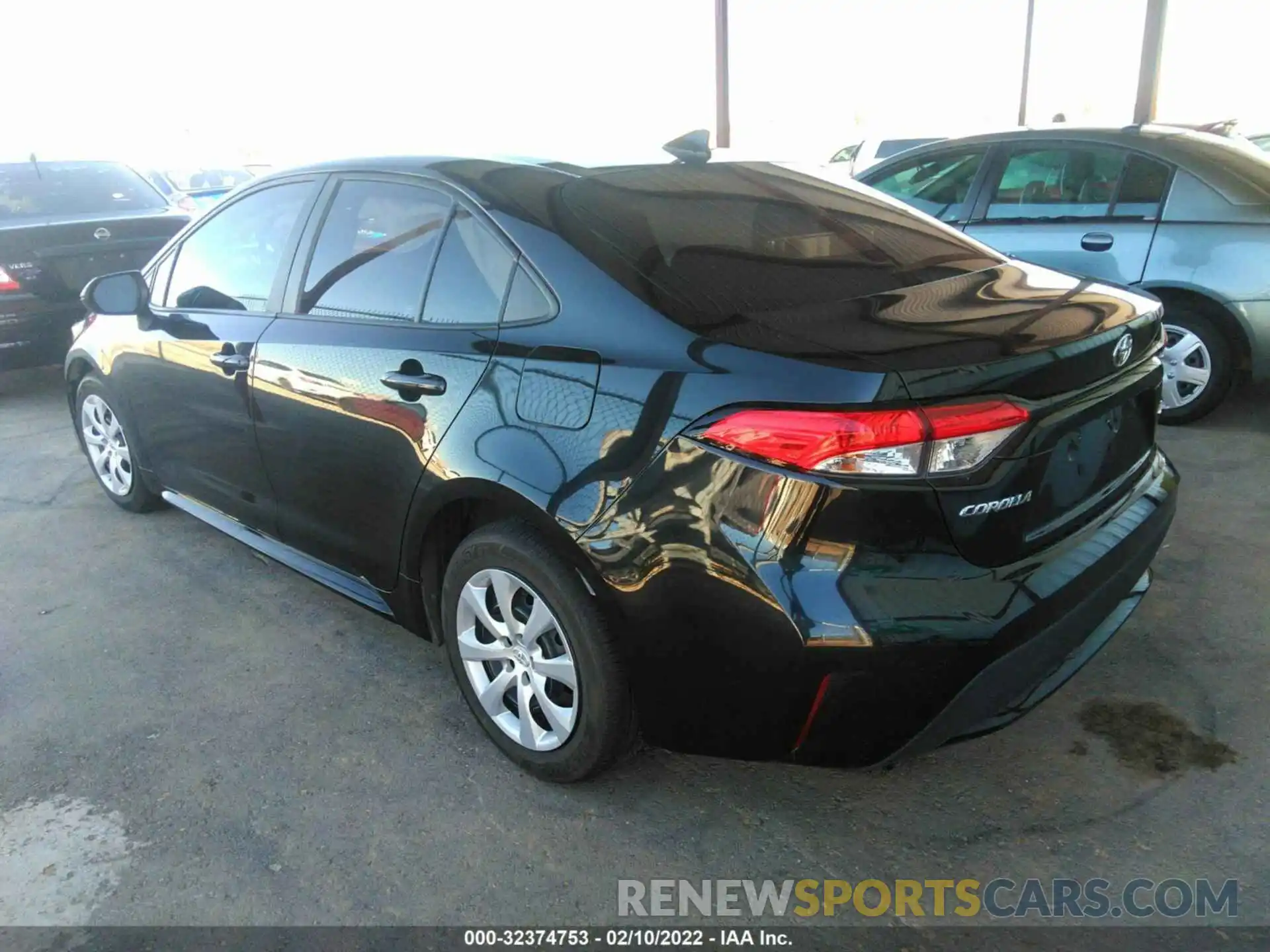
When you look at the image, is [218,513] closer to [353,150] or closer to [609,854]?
[353,150]

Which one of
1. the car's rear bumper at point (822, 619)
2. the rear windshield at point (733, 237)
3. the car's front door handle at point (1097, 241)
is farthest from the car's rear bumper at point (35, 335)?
the car's front door handle at point (1097, 241)

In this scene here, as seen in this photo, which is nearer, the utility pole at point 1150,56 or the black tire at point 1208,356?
the black tire at point 1208,356

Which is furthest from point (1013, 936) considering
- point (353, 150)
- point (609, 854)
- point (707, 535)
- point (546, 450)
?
point (353, 150)

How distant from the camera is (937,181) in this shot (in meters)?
5.68

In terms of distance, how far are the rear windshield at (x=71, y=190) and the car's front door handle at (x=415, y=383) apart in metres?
5.82

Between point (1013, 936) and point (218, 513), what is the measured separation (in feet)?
10.1

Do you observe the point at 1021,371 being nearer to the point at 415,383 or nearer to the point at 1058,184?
the point at 415,383

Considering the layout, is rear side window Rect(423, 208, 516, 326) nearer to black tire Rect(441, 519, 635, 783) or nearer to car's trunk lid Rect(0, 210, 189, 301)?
black tire Rect(441, 519, 635, 783)

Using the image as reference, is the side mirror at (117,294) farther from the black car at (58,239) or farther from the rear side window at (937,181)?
the rear side window at (937,181)

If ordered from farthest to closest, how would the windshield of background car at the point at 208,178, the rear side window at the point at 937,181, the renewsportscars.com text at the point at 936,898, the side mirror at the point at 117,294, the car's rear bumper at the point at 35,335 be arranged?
the windshield of background car at the point at 208,178 < the car's rear bumper at the point at 35,335 < the rear side window at the point at 937,181 < the side mirror at the point at 117,294 < the renewsportscars.com text at the point at 936,898

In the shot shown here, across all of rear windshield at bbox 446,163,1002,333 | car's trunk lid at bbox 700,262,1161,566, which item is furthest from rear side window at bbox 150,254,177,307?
car's trunk lid at bbox 700,262,1161,566

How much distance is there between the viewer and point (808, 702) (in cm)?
194

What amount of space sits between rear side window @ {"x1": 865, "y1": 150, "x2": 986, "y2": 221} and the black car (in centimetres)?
527

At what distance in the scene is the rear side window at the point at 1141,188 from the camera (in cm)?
482
